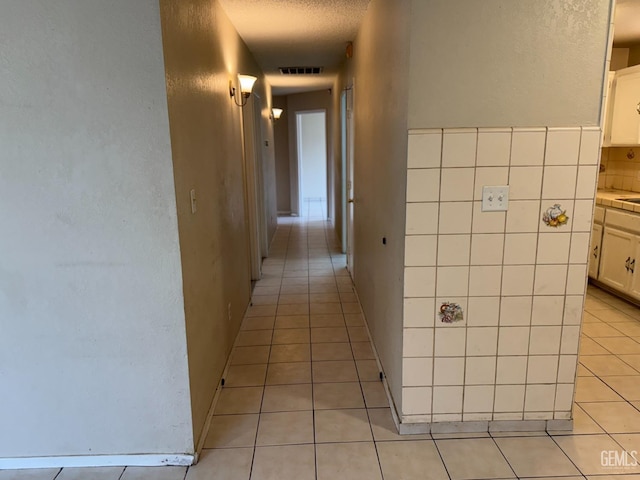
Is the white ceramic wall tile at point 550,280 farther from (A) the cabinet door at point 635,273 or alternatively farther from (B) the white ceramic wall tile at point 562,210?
(A) the cabinet door at point 635,273

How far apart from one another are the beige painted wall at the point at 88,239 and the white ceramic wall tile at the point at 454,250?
3.98 feet

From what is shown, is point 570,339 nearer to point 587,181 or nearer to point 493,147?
point 587,181

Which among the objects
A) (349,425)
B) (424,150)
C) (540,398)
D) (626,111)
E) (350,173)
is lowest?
(349,425)

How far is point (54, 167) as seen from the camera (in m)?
Result: 1.84

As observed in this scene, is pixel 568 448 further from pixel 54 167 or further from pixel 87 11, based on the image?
pixel 87 11

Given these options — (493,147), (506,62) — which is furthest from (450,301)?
(506,62)

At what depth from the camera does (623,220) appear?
12.8ft

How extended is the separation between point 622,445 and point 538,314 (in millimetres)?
750

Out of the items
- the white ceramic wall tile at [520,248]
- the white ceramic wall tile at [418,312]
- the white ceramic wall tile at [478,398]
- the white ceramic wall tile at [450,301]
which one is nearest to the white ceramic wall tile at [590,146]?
the white ceramic wall tile at [520,248]

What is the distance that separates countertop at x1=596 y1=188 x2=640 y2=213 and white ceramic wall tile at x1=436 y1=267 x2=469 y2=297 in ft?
8.34

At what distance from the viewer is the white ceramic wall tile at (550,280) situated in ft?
7.00

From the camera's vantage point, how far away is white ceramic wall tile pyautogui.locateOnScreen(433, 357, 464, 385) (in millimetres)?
2213

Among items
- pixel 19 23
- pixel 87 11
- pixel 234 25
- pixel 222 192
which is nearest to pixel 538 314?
pixel 222 192

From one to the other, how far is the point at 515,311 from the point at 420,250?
58 centimetres
